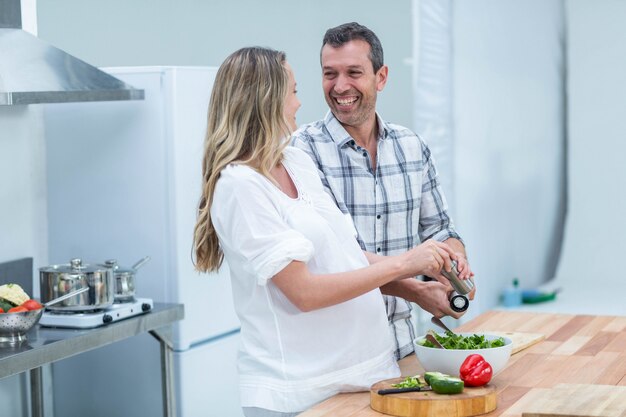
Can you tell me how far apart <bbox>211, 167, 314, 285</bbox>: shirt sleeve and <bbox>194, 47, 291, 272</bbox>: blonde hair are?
0.05m

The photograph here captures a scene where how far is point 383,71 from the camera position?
2682 millimetres

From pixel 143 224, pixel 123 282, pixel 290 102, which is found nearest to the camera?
pixel 290 102

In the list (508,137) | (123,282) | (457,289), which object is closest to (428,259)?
Result: (457,289)

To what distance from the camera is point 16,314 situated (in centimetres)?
302

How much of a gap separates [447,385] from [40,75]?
2.03 meters

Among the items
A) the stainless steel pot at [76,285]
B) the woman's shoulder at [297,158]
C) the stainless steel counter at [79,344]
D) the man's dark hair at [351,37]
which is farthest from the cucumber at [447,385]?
the stainless steel pot at [76,285]

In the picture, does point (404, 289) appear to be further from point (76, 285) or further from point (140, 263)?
point (140, 263)

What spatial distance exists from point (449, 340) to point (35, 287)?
7.22ft

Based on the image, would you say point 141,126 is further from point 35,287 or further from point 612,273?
point 612,273

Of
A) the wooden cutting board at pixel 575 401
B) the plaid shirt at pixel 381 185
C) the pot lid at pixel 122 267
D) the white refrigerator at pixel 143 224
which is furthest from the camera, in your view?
the white refrigerator at pixel 143 224

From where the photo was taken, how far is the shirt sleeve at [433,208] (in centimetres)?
269

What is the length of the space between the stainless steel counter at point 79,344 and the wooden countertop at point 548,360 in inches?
45.9

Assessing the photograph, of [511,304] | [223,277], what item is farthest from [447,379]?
[511,304]

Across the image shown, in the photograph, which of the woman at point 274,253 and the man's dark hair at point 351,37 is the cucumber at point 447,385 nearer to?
the woman at point 274,253
